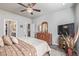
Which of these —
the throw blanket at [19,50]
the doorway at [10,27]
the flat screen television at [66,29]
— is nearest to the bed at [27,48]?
the throw blanket at [19,50]

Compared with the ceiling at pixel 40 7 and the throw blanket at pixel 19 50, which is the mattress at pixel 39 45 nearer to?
the throw blanket at pixel 19 50

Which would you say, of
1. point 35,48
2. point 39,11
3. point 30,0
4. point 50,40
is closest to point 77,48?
point 50,40

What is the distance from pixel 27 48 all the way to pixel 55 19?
0.56 meters

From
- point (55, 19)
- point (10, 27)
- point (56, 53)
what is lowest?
point (56, 53)

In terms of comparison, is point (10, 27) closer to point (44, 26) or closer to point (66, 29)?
point (44, 26)

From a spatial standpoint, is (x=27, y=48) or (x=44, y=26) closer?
(x=27, y=48)

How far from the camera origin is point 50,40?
1.92 meters

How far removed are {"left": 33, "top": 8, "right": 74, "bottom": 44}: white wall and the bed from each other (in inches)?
6.9

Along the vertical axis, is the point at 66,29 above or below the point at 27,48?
above

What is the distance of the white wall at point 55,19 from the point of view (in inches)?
75.3

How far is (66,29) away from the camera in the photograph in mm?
1923

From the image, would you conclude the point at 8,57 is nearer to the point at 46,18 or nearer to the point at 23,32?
the point at 23,32

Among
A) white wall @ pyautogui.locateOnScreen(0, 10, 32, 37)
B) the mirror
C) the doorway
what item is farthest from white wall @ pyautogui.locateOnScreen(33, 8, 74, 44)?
the doorway

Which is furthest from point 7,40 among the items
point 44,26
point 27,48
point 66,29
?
point 66,29
